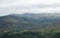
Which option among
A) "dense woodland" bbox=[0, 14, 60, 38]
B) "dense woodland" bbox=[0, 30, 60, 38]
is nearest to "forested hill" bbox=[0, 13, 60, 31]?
"dense woodland" bbox=[0, 14, 60, 38]

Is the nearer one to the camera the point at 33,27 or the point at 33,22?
the point at 33,27

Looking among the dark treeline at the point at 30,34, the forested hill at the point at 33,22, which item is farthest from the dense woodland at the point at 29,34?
the forested hill at the point at 33,22

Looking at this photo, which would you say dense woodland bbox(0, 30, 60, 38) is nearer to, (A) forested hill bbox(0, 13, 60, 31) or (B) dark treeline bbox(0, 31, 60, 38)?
(B) dark treeline bbox(0, 31, 60, 38)

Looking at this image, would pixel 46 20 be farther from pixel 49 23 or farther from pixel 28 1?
pixel 28 1

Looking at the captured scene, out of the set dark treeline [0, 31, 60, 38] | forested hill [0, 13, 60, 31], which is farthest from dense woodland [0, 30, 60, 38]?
forested hill [0, 13, 60, 31]

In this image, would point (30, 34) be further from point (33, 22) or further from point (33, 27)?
point (33, 22)

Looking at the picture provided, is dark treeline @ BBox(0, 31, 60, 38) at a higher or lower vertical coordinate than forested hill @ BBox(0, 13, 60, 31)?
lower

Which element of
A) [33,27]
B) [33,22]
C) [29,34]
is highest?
[33,22]

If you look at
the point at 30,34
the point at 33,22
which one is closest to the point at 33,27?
the point at 33,22

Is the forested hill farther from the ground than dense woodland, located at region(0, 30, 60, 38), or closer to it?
farther from the ground

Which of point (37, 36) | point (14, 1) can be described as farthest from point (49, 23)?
point (14, 1)

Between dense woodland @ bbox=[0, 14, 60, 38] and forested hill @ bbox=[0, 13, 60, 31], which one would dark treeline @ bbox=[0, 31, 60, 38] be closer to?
dense woodland @ bbox=[0, 14, 60, 38]
